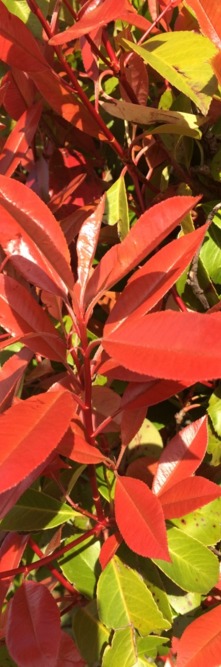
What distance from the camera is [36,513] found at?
0.91 m

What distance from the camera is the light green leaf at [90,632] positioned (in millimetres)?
934

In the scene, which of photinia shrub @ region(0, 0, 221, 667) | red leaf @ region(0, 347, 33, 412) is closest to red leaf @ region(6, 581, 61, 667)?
photinia shrub @ region(0, 0, 221, 667)

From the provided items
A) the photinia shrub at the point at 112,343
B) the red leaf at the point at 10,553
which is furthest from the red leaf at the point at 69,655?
the red leaf at the point at 10,553

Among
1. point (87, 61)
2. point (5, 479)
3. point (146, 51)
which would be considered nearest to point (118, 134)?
point (87, 61)

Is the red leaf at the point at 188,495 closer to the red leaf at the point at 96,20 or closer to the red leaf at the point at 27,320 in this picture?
the red leaf at the point at 27,320

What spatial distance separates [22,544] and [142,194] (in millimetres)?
529

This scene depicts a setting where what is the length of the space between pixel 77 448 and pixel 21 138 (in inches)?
18.3

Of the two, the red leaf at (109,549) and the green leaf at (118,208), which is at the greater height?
the green leaf at (118,208)

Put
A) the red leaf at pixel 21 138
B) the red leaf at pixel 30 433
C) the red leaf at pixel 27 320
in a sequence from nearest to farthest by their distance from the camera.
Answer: the red leaf at pixel 30 433, the red leaf at pixel 27 320, the red leaf at pixel 21 138

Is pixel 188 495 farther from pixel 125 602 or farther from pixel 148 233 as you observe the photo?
pixel 148 233

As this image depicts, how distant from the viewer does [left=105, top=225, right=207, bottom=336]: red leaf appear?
0.72 m

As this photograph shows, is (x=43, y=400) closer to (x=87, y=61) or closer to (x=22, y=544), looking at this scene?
(x=22, y=544)

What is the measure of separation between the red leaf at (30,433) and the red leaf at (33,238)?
0.12 metres

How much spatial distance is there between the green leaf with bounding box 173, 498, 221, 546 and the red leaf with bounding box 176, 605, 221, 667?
0.10m
